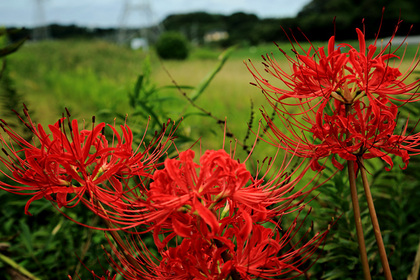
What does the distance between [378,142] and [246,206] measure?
38cm

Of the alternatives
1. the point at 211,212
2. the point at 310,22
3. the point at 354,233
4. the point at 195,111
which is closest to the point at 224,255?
the point at 211,212

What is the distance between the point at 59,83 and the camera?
7.95 metres

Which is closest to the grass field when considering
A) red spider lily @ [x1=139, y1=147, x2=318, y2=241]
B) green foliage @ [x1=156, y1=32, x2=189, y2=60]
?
red spider lily @ [x1=139, y1=147, x2=318, y2=241]

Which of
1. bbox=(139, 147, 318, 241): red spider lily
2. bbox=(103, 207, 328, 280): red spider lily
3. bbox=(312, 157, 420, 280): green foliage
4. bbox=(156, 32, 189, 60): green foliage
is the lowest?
bbox=(156, 32, 189, 60): green foliage

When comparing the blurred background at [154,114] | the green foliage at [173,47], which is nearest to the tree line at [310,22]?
the blurred background at [154,114]

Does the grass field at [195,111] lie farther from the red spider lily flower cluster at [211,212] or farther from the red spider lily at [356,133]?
the red spider lily flower cluster at [211,212]

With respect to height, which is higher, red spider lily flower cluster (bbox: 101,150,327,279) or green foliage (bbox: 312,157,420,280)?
red spider lily flower cluster (bbox: 101,150,327,279)

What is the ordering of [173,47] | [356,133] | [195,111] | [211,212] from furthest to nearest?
[173,47]
[195,111]
[356,133]
[211,212]

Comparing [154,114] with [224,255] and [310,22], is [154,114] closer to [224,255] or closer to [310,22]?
[224,255]

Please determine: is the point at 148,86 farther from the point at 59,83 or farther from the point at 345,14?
the point at 345,14

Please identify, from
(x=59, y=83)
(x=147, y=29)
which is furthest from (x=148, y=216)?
(x=147, y=29)

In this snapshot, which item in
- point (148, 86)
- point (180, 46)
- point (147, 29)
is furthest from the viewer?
point (147, 29)

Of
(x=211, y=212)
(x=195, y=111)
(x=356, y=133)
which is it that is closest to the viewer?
(x=211, y=212)

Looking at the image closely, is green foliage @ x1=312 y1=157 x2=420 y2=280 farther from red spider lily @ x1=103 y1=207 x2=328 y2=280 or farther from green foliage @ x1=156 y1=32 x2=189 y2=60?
green foliage @ x1=156 y1=32 x2=189 y2=60
